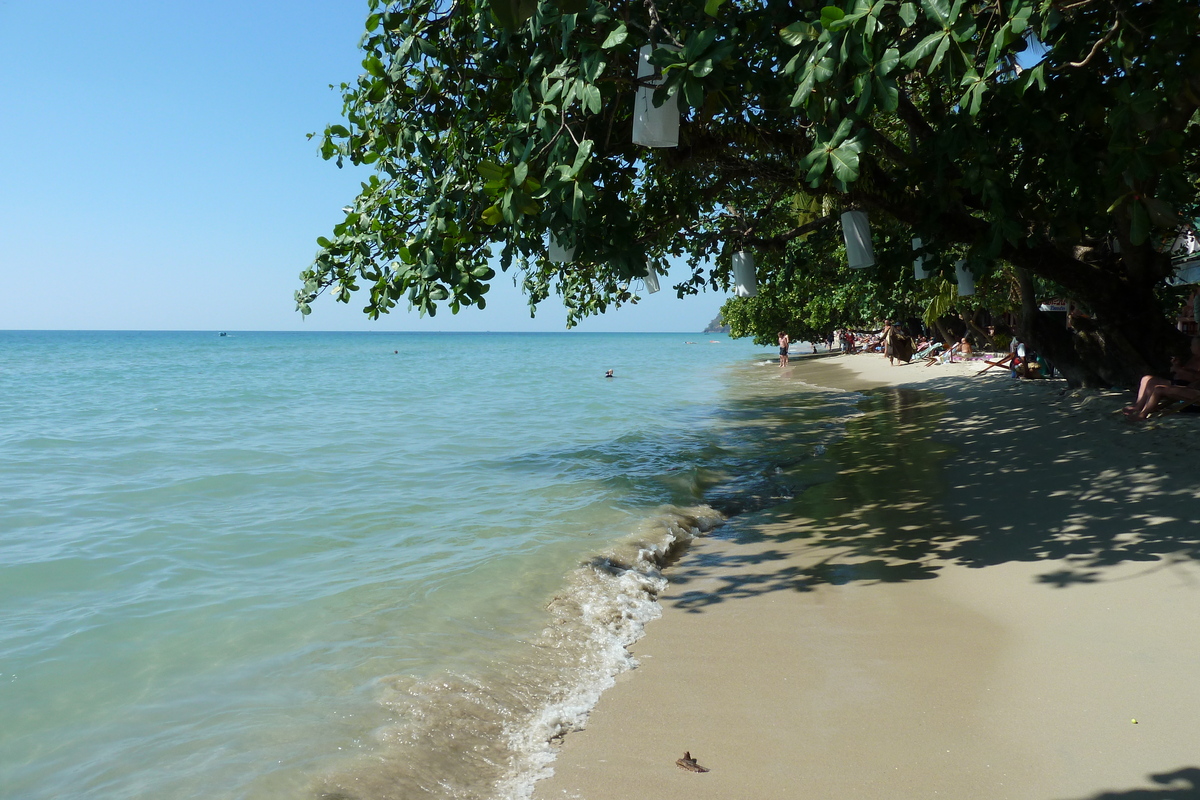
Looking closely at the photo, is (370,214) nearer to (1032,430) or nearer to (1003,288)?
(1032,430)

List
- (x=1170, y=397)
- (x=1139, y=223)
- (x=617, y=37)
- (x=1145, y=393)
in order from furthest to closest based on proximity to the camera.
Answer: (x=1145, y=393) < (x=1170, y=397) < (x=1139, y=223) < (x=617, y=37)

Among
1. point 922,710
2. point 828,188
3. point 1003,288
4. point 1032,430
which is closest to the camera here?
point 922,710

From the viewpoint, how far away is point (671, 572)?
6.56 meters

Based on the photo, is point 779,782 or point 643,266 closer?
point 779,782

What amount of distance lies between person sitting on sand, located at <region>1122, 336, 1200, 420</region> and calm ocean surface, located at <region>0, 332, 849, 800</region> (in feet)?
13.6

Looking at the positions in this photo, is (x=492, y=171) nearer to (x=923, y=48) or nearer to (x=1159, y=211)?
(x=923, y=48)

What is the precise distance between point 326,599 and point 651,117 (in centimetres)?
421

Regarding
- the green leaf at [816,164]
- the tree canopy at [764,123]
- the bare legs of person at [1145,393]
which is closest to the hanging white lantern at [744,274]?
the tree canopy at [764,123]

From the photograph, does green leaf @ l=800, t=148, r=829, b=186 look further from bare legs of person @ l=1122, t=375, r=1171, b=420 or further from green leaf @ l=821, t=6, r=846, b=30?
bare legs of person @ l=1122, t=375, r=1171, b=420

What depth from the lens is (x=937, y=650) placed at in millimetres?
4508

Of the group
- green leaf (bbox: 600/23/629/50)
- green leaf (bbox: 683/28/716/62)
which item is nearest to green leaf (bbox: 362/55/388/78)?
green leaf (bbox: 600/23/629/50)

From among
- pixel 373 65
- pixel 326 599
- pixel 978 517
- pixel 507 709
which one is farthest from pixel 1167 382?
pixel 326 599

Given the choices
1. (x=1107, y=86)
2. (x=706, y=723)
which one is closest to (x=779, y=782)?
(x=706, y=723)

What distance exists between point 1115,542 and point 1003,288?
1721cm
